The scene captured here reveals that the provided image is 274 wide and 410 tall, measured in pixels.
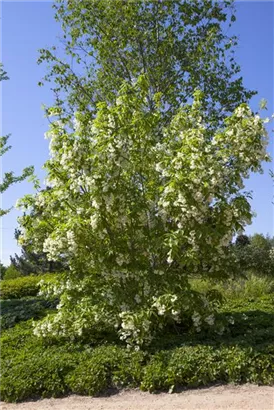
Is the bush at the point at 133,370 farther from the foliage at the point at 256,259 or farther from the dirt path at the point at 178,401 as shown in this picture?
the foliage at the point at 256,259

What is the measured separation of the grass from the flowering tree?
0.31 meters

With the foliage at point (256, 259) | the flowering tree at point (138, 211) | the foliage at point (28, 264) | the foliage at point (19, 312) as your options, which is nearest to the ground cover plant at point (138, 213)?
the flowering tree at point (138, 211)

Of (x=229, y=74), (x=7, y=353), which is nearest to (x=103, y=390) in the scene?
(x=7, y=353)

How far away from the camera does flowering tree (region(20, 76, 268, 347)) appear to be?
6.19m

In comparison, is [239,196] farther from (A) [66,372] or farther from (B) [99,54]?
(B) [99,54]

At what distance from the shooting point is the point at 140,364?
574 centimetres

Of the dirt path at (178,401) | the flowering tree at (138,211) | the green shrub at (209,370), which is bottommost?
the dirt path at (178,401)

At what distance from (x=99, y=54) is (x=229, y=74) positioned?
3.25 metres

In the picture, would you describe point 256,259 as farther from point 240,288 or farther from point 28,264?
point 28,264

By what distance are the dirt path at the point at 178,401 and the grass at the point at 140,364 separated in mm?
131

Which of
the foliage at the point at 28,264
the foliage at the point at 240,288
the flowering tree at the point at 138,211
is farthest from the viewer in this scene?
the foliage at the point at 28,264

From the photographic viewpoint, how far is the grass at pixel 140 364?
17.6 feet

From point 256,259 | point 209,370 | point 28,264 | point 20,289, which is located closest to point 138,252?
point 209,370

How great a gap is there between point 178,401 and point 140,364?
0.84m
